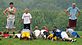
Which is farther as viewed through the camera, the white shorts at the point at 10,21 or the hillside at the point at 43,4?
the hillside at the point at 43,4

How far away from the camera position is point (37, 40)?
51.4 feet

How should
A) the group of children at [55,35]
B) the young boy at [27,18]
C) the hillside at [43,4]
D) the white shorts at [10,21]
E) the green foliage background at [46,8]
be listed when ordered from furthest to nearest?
the hillside at [43,4] < the green foliage background at [46,8] < the white shorts at [10,21] < the young boy at [27,18] < the group of children at [55,35]

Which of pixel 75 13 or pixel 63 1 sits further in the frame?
pixel 63 1

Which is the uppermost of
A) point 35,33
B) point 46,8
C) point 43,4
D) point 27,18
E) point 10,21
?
point 27,18

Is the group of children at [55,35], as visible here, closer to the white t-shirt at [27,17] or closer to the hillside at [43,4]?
the white t-shirt at [27,17]

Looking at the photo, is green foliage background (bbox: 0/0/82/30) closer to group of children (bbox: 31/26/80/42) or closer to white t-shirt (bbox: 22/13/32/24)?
white t-shirt (bbox: 22/13/32/24)

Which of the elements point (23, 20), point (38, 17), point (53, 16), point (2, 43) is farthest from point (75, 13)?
point (53, 16)

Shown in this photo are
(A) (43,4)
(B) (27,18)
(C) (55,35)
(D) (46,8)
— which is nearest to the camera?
(C) (55,35)

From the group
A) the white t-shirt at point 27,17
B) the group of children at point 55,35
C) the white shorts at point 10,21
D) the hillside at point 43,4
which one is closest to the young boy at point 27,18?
the white t-shirt at point 27,17

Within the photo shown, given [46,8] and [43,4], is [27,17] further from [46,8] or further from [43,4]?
[43,4]

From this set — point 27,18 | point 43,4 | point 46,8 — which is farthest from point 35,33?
point 43,4

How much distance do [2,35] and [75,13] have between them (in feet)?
15.0

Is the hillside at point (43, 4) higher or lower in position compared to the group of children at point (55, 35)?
lower

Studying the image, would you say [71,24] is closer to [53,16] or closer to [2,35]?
[2,35]
